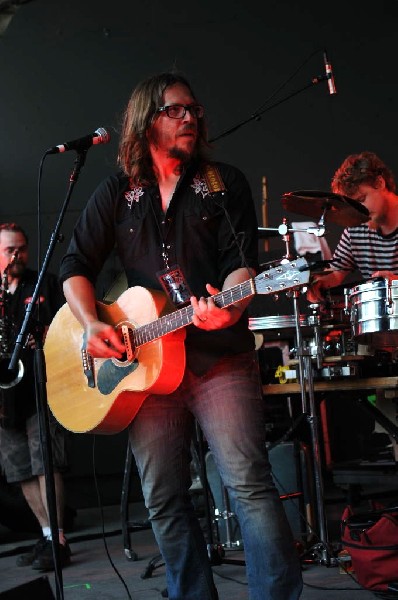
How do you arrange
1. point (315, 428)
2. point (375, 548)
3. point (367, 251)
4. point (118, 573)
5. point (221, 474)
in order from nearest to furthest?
point (221, 474) < point (375, 548) < point (118, 573) < point (315, 428) < point (367, 251)

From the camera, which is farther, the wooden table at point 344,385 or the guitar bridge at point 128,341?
the wooden table at point 344,385

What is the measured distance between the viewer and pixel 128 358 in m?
2.82

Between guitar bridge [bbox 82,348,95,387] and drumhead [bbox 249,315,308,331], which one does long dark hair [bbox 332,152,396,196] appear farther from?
guitar bridge [bbox 82,348,95,387]

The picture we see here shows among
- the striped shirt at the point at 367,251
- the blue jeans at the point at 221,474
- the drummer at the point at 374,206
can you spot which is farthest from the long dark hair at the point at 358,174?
the blue jeans at the point at 221,474

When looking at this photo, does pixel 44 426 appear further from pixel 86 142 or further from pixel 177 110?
pixel 177 110

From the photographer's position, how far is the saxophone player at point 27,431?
4691 mm

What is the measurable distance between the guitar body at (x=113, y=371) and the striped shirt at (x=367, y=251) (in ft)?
6.60

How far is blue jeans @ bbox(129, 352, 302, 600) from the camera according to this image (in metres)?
2.51

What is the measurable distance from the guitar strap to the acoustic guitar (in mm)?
394

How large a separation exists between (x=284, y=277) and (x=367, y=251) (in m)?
2.41

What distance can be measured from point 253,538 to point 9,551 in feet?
10.1

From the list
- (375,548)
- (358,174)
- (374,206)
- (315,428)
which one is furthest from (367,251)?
(375,548)

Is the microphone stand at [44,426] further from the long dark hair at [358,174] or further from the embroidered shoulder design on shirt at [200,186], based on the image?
the long dark hair at [358,174]

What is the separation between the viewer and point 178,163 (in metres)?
2.94
